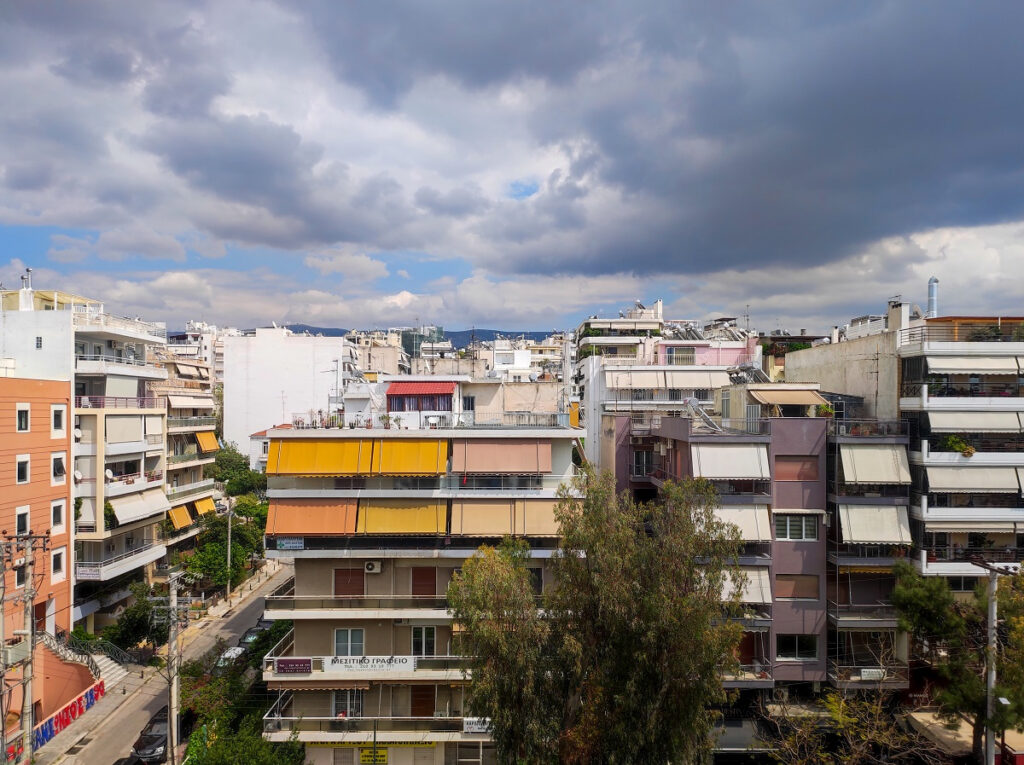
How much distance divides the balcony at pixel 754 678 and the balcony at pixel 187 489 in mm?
32353

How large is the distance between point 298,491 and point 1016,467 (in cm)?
2601

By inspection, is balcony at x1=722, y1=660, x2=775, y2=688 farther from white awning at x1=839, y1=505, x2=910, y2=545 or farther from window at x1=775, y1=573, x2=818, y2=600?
white awning at x1=839, y1=505, x2=910, y2=545

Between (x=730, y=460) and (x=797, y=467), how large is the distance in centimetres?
264

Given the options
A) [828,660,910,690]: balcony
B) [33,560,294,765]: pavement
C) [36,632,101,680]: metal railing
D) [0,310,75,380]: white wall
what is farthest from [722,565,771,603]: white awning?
[0,310,75,380]: white wall

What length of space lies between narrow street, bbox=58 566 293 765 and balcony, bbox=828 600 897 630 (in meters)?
26.4

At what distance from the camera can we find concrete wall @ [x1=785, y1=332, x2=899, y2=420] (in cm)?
2595

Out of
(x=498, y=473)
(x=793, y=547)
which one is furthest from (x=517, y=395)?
(x=793, y=547)

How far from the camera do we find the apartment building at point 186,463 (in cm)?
4025

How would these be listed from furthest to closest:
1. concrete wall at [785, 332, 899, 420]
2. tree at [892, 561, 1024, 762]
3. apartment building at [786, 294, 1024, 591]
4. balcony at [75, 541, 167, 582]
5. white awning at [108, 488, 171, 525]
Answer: white awning at [108, 488, 171, 525] < balcony at [75, 541, 167, 582] < concrete wall at [785, 332, 899, 420] < apartment building at [786, 294, 1024, 591] < tree at [892, 561, 1024, 762]

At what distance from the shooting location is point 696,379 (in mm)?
38281

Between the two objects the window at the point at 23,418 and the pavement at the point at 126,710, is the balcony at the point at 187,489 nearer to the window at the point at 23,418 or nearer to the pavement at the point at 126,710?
the pavement at the point at 126,710

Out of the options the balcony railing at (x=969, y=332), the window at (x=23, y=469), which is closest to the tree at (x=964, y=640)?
the balcony railing at (x=969, y=332)

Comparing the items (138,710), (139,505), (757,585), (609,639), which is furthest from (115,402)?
(757,585)

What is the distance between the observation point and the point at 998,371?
78.1ft
